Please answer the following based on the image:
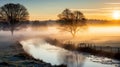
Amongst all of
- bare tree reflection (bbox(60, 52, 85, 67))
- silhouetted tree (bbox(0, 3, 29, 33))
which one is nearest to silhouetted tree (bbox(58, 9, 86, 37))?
silhouetted tree (bbox(0, 3, 29, 33))

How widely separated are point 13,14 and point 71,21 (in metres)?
17.0

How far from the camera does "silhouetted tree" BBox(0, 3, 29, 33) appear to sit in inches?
4146

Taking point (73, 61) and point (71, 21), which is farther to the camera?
point (71, 21)

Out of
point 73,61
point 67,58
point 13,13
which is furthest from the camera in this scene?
point 13,13

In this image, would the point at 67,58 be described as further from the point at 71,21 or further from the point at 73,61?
the point at 71,21

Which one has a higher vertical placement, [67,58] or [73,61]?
[73,61]

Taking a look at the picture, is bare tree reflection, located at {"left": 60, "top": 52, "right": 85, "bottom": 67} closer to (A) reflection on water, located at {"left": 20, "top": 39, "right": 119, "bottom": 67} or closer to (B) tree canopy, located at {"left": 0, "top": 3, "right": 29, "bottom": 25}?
(A) reflection on water, located at {"left": 20, "top": 39, "right": 119, "bottom": 67}

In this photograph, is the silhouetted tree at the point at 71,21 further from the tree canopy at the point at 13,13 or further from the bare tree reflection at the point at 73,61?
the bare tree reflection at the point at 73,61

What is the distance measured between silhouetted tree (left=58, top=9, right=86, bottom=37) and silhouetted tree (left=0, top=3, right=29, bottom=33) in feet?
36.1

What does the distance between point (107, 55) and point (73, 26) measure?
49.9 m

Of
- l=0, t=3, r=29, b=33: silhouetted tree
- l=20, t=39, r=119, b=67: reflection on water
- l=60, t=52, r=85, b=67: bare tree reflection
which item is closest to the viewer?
l=60, t=52, r=85, b=67: bare tree reflection

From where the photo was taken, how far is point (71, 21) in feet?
354

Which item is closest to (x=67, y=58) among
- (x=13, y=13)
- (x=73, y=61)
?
(x=73, y=61)

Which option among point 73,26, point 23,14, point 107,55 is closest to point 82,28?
point 73,26
